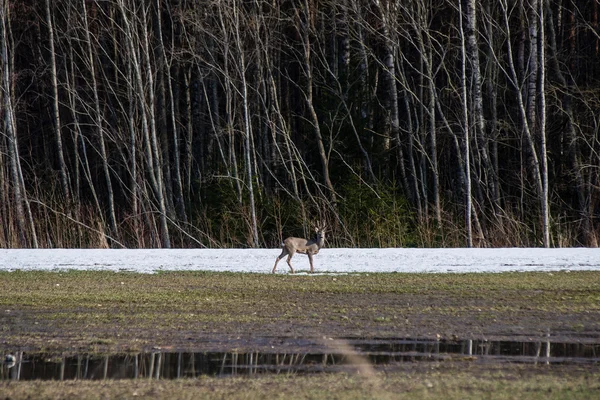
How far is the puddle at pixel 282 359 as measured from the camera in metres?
7.98

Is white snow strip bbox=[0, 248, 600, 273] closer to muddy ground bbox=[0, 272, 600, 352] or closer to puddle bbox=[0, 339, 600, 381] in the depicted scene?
muddy ground bbox=[0, 272, 600, 352]

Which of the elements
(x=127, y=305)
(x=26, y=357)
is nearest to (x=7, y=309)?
(x=127, y=305)

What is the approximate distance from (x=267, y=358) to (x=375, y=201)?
19770mm

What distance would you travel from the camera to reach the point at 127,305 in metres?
12.8

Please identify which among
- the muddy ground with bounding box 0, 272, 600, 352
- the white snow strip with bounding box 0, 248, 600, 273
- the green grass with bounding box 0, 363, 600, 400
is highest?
the green grass with bounding box 0, 363, 600, 400

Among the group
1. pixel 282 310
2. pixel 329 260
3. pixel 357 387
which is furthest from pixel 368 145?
pixel 357 387

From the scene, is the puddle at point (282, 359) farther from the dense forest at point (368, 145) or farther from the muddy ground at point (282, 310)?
the dense forest at point (368, 145)

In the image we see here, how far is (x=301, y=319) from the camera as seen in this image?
11258mm

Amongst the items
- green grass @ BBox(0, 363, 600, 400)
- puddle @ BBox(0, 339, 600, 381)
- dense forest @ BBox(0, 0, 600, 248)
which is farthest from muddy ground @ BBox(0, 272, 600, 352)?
dense forest @ BBox(0, 0, 600, 248)

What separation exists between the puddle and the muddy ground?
37 cm

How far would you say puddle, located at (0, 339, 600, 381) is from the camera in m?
7.98

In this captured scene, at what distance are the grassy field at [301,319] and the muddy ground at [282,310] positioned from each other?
19 millimetres

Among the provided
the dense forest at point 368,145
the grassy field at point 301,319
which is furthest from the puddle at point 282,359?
the dense forest at point 368,145

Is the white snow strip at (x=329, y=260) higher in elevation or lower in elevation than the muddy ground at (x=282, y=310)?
lower
